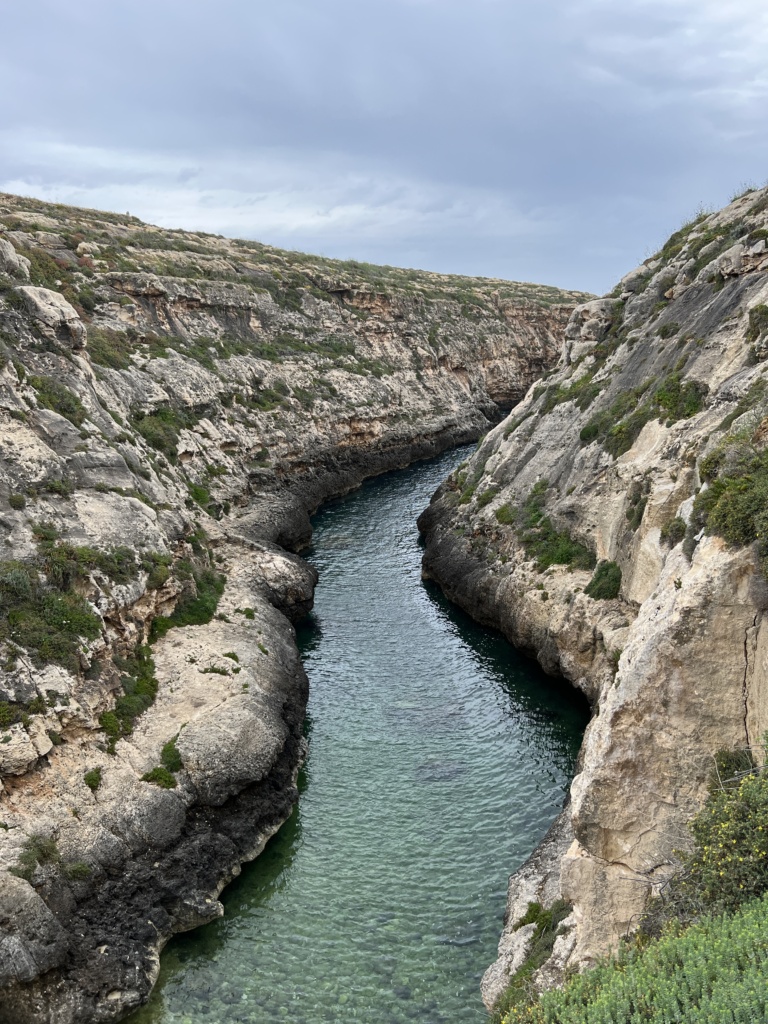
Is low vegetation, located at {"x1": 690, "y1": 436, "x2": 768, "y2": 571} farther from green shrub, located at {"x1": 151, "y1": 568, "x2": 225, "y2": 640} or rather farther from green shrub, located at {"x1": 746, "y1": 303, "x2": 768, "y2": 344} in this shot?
green shrub, located at {"x1": 151, "y1": 568, "x2": 225, "y2": 640}

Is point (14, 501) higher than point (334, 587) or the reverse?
higher

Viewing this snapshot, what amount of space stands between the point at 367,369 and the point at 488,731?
6057cm

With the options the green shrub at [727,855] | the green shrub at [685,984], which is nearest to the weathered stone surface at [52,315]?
the green shrub at [727,855]

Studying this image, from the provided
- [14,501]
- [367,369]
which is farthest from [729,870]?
[367,369]

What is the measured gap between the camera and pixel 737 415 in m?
26.6

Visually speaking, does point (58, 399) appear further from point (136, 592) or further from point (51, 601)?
point (51, 601)

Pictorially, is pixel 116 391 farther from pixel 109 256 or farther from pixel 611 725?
pixel 611 725

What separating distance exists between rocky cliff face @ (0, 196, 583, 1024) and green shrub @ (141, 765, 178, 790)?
7 cm

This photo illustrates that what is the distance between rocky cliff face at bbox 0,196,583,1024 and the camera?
846 inches

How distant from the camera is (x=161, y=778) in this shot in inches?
991

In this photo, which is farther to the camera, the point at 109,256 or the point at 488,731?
the point at 109,256

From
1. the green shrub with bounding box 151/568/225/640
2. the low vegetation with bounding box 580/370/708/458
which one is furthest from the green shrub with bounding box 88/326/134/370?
the low vegetation with bounding box 580/370/708/458

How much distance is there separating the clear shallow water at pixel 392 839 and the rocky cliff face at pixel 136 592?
1412 mm

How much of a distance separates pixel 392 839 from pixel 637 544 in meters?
14.4
